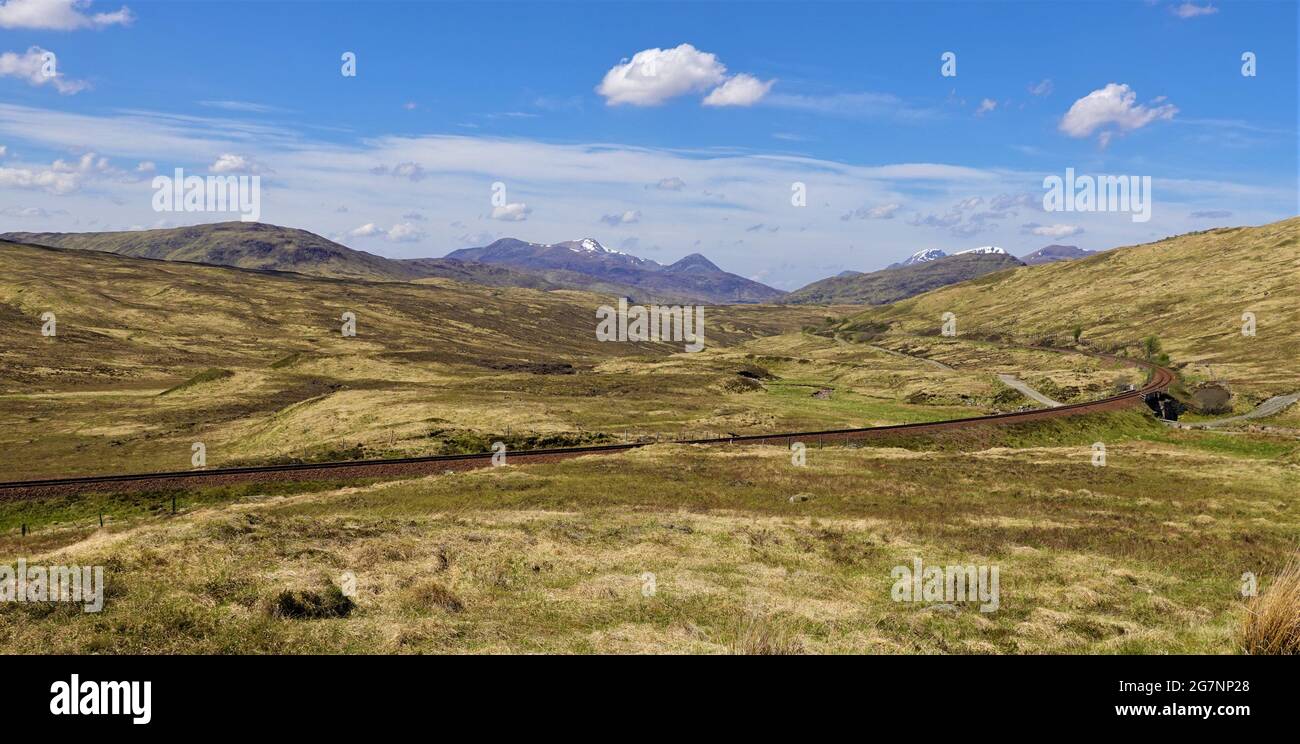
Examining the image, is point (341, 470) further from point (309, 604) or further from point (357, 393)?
point (357, 393)

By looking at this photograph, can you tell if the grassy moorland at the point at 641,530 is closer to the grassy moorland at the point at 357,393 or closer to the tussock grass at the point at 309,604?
the tussock grass at the point at 309,604

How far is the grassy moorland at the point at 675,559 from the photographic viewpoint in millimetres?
14898

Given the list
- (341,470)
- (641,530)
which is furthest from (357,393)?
(641,530)

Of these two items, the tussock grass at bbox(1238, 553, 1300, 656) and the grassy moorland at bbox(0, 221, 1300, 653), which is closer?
the tussock grass at bbox(1238, 553, 1300, 656)

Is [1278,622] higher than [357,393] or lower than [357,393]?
lower

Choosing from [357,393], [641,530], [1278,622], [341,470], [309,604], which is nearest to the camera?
[1278,622]

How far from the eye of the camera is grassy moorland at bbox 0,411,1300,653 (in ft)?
48.9

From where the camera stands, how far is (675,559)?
2402 cm

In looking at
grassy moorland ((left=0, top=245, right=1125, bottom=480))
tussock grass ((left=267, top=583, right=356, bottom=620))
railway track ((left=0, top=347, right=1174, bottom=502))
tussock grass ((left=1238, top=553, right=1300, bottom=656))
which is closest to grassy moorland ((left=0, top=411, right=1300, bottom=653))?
tussock grass ((left=267, top=583, right=356, bottom=620))

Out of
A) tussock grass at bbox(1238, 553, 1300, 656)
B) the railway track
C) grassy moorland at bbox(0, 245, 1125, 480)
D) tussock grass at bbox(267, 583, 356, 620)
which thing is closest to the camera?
tussock grass at bbox(1238, 553, 1300, 656)

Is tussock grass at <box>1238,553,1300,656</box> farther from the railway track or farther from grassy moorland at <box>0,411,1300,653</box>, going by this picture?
the railway track

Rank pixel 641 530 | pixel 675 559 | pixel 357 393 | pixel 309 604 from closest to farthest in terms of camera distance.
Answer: pixel 309 604 → pixel 675 559 → pixel 641 530 → pixel 357 393
